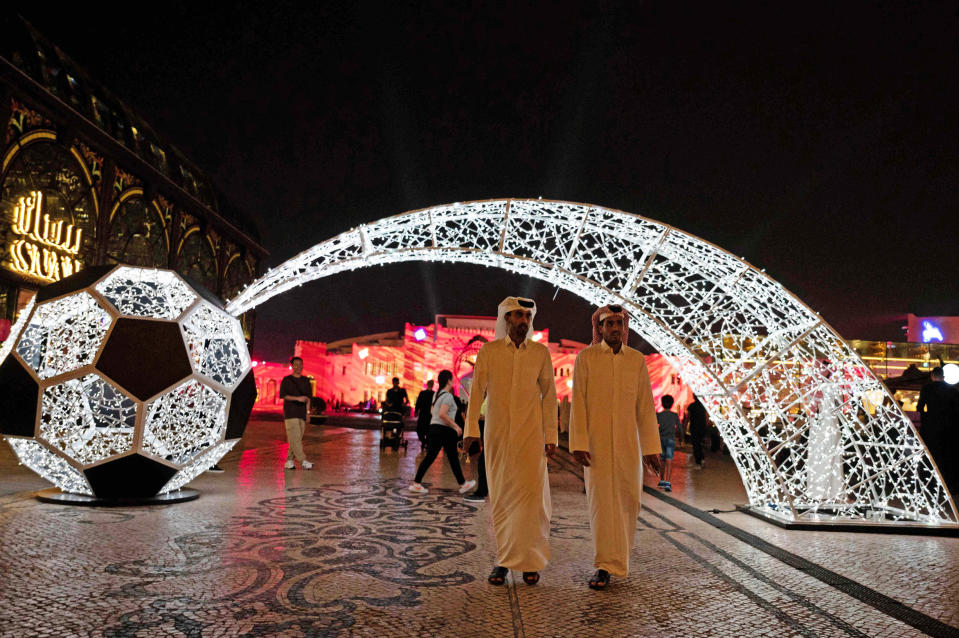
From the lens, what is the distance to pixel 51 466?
6266 mm

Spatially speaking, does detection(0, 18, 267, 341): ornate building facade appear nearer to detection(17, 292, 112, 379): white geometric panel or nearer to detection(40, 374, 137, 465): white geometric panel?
detection(17, 292, 112, 379): white geometric panel

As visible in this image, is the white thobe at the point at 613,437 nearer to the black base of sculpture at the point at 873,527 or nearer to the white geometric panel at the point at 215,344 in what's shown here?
the black base of sculpture at the point at 873,527

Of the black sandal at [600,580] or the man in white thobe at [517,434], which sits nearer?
the black sandal at [600,580]

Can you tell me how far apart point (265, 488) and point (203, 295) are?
7.83ft

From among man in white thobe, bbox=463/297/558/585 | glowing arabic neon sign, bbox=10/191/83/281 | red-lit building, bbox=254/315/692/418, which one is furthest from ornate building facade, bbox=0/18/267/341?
man in white thobe, bbox=463/297/558/585

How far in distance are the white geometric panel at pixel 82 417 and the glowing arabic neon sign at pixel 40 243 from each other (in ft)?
37.4

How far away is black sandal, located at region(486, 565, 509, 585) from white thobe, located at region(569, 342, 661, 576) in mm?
603

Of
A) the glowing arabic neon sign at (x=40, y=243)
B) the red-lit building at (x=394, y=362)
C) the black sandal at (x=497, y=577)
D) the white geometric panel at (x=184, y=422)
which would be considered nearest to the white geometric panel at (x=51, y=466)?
the white geometric panel at (x=184, y=422)

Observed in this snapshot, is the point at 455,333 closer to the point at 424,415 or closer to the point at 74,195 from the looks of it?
the point at 74,195

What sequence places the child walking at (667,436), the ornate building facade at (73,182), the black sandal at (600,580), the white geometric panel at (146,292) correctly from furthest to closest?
the ornate building facade at (73,182) < the child walking at (667,436) < the white geometric panel at (146,292) < the black sandal at (600,580)

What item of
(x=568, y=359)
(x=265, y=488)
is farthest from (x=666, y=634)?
(x=568, y=359)

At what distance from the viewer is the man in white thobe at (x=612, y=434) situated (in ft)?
13.7

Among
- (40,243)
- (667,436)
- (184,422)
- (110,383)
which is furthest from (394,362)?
(110,383)

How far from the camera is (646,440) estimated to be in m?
4.60
